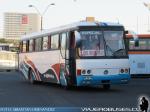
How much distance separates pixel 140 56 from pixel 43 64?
445 inches

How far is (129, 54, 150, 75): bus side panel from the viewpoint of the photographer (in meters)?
36.4

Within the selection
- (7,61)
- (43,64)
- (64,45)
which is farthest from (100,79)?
(7,61)

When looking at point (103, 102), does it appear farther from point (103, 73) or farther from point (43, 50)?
point (43, 50)

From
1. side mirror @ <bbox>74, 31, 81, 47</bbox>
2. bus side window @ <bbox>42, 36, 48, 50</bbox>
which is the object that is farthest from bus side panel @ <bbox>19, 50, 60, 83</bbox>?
side mirror @ <bbox>74, 31, 81, 47</bbox>

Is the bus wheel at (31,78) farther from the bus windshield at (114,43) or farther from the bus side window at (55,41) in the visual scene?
the bus windshield at (114,43)

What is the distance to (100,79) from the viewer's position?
2181 cm

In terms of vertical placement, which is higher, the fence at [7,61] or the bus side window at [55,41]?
the bus side window at [55,41]

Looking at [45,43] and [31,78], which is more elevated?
[45,43]

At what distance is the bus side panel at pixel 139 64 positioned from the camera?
36438 mm

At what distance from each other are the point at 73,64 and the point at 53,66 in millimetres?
2874

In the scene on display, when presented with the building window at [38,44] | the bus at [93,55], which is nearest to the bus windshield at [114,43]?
the bus at [93,55]

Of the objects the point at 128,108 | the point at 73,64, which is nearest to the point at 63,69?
the point at 73,64

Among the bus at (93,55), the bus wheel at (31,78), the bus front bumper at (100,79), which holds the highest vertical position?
the bus at (93,55)

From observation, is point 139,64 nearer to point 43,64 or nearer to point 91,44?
point 43,64
